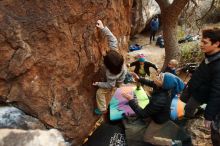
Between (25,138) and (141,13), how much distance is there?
11688mm

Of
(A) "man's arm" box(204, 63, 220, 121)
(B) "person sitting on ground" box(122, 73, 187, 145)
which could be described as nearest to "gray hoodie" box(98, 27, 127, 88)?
(B) "person sitting on ground" box(122, 73, 187, 145)

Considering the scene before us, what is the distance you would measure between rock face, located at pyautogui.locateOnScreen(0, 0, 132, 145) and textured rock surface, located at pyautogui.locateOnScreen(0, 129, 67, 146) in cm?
33

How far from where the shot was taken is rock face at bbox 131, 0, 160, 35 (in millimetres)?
14844

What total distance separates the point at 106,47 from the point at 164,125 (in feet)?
4.84

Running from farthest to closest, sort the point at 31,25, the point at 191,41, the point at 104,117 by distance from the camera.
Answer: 1. the point at 191,41
2. the point at 104,117
3. the point at 31,25

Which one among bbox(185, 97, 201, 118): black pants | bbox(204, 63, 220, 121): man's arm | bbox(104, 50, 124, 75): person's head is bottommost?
bbox(185, 97, 201, 118): black pants

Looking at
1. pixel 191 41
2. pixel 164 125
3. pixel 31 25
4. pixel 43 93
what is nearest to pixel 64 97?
pixel 43 93

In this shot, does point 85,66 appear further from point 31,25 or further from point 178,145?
point 178,145

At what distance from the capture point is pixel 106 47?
17.9 ft

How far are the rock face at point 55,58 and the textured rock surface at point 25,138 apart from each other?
33 cm

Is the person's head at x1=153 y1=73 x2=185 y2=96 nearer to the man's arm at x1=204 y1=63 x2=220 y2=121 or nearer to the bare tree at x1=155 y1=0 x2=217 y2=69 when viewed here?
the man's arm at x1=204 y1=63 x2=220 y2=121

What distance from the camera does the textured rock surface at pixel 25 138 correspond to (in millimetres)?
4121

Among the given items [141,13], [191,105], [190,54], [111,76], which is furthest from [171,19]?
[141,13]

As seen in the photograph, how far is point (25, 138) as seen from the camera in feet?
13.8
